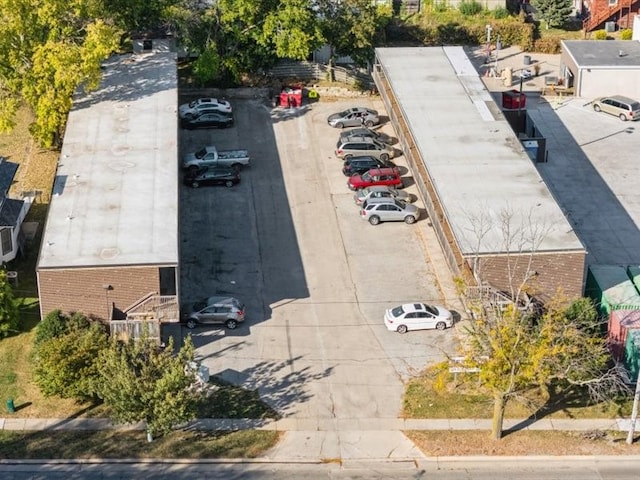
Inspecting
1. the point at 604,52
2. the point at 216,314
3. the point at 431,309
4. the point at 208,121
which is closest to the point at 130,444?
the point at 216,314

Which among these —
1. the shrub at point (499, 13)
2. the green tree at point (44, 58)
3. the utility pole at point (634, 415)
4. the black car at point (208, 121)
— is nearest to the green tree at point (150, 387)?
the utility pole at point (634, 415)

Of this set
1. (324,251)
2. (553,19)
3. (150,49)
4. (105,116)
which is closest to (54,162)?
(105,116)

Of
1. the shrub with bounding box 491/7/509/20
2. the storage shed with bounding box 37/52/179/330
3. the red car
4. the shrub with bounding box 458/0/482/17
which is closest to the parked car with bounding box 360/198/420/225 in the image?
the red car

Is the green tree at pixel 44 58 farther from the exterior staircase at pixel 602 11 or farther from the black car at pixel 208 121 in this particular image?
the exterior staircase at pixel 602 11

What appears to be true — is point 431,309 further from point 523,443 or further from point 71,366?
point 71,366

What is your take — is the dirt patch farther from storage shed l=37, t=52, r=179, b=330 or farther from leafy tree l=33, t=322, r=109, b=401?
leafy tree l=33, t=322, r=109, b=401

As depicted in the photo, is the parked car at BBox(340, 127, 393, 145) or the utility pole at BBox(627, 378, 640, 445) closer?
the utility pole at BBox(627, 378, 640, 445)

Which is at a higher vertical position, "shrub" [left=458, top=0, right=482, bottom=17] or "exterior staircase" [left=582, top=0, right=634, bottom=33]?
"shrub" [left=458, top=0, right=482, bottom=17]
